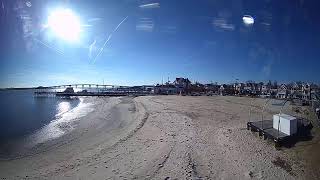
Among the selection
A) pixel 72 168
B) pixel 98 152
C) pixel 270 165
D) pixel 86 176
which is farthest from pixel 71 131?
pixel 270 165

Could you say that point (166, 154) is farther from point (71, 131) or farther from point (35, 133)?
point (35, 133)

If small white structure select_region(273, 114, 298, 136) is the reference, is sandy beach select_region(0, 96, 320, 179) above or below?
below

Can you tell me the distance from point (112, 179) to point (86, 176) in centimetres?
124

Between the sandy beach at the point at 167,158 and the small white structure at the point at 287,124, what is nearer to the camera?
the sandy beach at the point at 167,158

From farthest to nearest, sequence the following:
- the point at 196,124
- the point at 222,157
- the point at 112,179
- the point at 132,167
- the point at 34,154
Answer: the point at 196,124, the point at 34,154, the point at 222,157, the point at 132,167, the point at 112,179

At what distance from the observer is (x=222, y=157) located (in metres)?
12.6

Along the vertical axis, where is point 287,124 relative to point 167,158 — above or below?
above

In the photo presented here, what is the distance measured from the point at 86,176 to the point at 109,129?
11.2 metres

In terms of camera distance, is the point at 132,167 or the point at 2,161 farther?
the point at 2,161

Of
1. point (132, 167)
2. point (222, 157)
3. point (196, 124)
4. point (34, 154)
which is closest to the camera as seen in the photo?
point (132, 167)

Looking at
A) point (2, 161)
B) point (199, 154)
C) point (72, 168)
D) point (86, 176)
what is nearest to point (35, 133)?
point (2, 161)

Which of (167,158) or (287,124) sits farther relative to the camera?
(287,124)

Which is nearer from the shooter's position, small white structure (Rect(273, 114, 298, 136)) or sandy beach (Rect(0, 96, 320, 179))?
sandy beach (Rect(0, 96, 320, 179))

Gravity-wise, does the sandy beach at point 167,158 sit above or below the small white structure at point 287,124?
below
